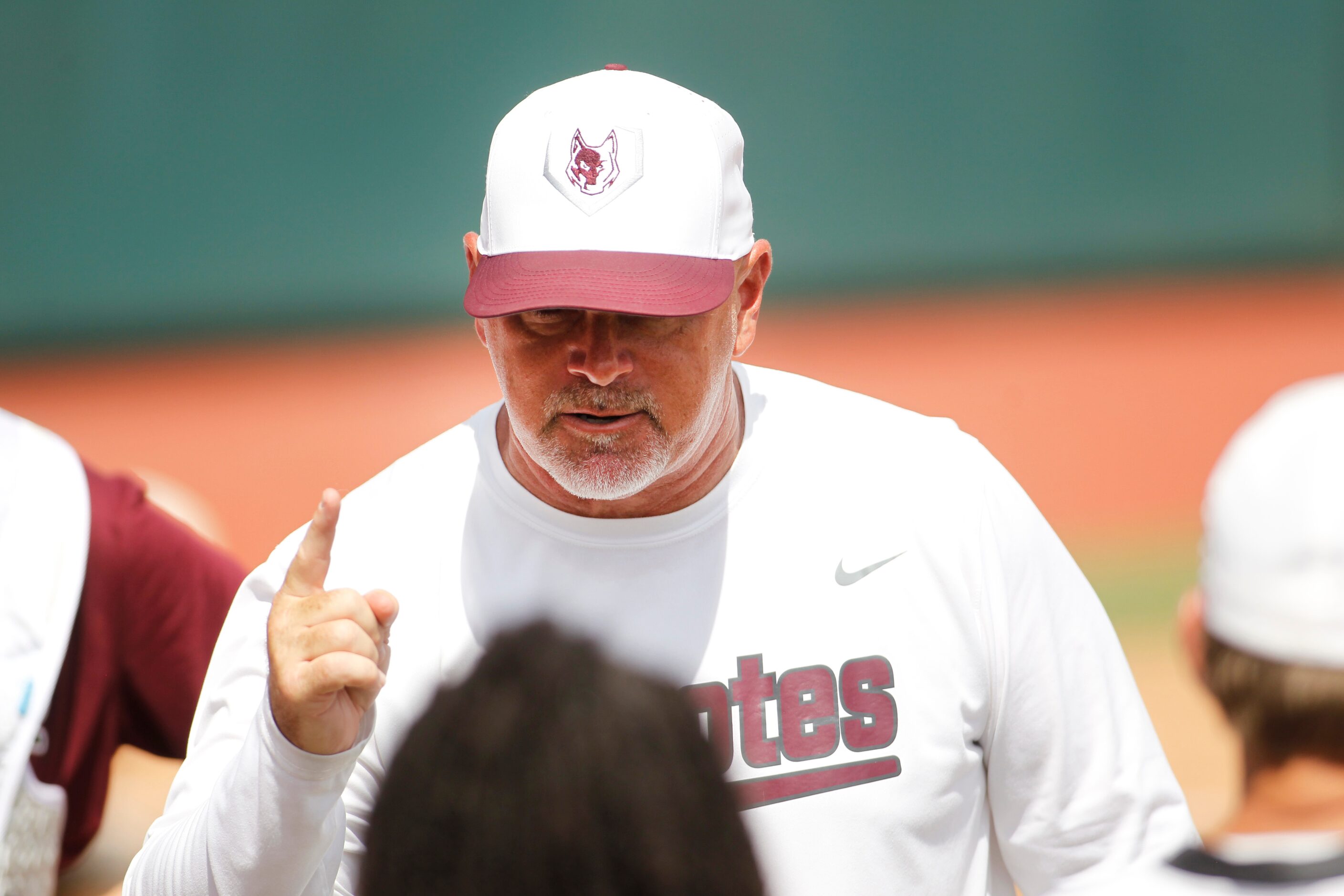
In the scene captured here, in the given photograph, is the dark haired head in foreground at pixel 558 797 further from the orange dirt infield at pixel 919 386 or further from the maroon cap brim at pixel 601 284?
the orange dirt infield at pixel 919 386

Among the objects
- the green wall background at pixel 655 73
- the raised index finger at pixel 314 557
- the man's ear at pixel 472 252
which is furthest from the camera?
the green wall background at pixel 655 73

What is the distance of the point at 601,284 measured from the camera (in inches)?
87.4

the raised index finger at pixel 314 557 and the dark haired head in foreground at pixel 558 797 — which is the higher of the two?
the raised index finger at pixel 314 557

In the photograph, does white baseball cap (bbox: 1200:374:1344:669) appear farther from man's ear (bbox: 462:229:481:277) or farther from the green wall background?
the green wall background

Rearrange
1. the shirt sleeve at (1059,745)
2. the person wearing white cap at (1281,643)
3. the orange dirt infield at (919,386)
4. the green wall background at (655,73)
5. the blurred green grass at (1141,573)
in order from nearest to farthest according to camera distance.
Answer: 1. the person wearing white cap at (1281,643)
2. the shirt sleeve at (1059,745)
3. the blurred green grass at (1141,573)
4. the orange dirt infield at (919,386)
5. the green wall background at (655,73)

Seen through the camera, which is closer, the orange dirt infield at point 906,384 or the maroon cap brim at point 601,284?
the maroon cap brim at point 601,284

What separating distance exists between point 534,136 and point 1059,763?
1.27 metres

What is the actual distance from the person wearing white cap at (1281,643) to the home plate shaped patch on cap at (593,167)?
3.33 feet

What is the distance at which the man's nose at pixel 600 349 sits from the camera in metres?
2.26

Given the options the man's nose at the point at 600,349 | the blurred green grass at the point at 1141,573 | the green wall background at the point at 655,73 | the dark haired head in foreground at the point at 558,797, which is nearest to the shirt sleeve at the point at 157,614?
the man's nose at the point at 600,349

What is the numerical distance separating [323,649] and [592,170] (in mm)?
879

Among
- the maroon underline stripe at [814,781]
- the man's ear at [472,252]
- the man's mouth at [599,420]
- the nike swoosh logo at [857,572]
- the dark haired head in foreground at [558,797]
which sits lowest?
the maroon underline stripe at [814,781]

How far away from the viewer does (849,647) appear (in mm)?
2289

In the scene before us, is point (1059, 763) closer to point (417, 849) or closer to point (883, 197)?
point (417, 849)
